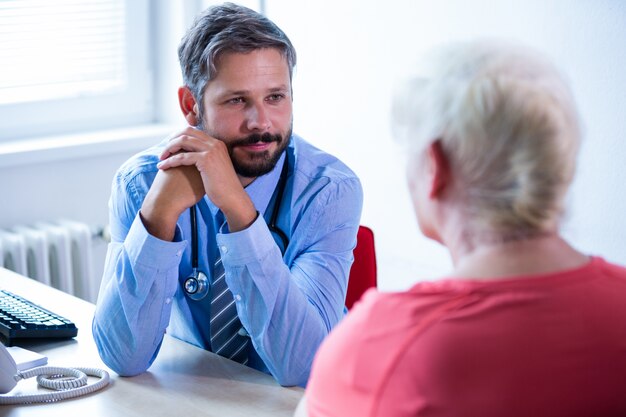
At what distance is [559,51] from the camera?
8.46ft

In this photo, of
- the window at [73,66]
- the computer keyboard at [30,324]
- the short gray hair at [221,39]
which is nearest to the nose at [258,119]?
the short gray hair at [221,39]

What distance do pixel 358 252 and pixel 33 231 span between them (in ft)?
4.85

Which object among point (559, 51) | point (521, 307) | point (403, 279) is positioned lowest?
point (403, 279)

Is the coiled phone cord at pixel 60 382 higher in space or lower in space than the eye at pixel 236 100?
lower

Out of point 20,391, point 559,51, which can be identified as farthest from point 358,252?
point 559,51

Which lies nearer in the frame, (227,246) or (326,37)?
(227,246)

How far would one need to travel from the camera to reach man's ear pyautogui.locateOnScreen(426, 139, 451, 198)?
1.02 metres

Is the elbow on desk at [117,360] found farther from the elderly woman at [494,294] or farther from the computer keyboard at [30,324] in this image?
the elderly woman at [494,294]

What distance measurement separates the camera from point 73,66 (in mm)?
3475

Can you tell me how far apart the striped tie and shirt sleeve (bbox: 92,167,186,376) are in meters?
0.14

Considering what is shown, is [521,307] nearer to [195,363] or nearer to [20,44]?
[195,363]

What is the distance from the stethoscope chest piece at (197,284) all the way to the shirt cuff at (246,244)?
21 cm

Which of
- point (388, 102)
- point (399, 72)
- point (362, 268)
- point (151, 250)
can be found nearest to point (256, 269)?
point (151, 250)

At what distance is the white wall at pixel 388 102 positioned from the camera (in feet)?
8.21
